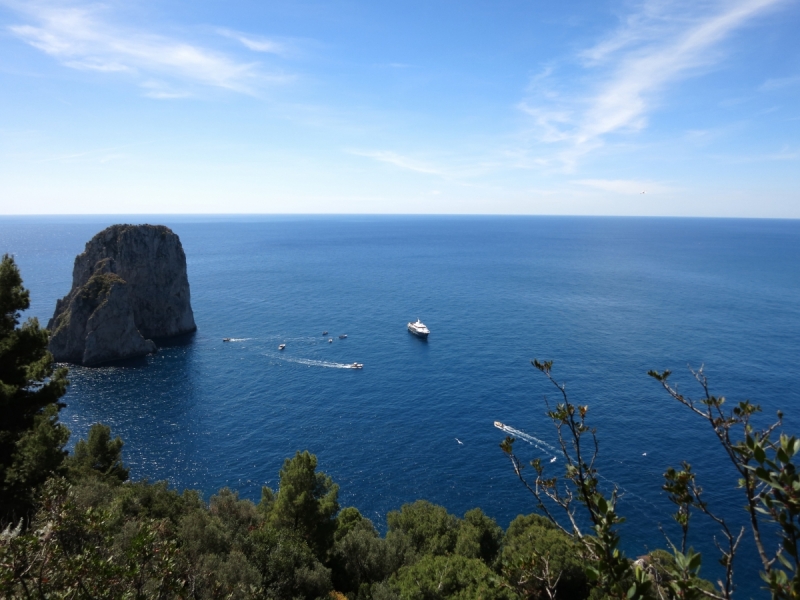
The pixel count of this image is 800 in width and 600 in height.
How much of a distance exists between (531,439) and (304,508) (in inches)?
1412

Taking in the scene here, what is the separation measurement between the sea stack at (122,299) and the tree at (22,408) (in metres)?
62.3

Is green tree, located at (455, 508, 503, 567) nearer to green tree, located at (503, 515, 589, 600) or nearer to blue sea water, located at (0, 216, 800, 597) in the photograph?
green tree, located at (503, 515, 589, 600)

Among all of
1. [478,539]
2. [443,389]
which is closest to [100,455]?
[478,539]

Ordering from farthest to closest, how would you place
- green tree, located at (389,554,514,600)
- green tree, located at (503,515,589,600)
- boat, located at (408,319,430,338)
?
boat, located at (408,319,430,338) < green tree, located at (503,515,589,600) < green tree, located at (389,554,514,600)

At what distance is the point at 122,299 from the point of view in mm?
90062

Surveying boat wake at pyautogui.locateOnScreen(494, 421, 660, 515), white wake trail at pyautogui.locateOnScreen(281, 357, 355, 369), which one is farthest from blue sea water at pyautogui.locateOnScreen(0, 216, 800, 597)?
white wake trail at pyautogui.locateOnScreen(281, 357, 355, 369)

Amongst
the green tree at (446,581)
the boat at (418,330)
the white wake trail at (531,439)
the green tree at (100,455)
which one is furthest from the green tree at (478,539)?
the boat at (418,330)

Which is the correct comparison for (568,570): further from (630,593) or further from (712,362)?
(712,362)

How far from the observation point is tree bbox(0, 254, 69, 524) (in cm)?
2597

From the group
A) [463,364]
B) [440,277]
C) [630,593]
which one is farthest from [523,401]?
[440,277]

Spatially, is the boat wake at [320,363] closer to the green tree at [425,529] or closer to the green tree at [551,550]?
the green tree at [425,529]

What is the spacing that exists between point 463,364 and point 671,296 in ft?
265

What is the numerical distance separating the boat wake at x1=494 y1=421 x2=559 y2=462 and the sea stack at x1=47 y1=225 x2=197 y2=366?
69.1 m

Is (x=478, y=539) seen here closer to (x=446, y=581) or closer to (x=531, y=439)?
(x=446, y=581)
